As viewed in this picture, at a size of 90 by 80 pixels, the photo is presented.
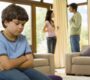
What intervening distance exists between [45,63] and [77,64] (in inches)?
31.6

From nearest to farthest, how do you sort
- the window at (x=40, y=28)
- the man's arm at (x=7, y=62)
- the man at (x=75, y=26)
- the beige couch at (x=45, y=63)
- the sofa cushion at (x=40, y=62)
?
the man's arm at (x=7, y=62) < the sofa cushion at (x=40, y=62) < the beige couch at (x=45, y=63) < the man at (x=75, y=26) < the window at (x=40, y=28)

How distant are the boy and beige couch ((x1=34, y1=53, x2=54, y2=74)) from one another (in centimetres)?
306

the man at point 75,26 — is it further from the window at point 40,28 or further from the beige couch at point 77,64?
the window at point 40,28

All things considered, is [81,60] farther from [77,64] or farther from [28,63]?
[28,63]

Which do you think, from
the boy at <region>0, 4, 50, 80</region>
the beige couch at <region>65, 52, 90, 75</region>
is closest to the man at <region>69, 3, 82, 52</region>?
the beige couch at <region>65, 52, 90, 75</region>

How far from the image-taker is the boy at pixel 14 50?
1.64 meters

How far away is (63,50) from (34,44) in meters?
1.04

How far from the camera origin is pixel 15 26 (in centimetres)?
173

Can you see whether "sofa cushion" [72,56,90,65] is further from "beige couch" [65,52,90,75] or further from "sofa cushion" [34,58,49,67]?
"sofa cushion" [34,58,49,67]

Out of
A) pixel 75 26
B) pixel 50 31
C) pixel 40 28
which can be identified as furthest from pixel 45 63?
pixel 40 28

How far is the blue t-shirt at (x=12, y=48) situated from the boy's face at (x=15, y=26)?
0.07m

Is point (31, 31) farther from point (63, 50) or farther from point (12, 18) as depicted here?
point (12, 18)

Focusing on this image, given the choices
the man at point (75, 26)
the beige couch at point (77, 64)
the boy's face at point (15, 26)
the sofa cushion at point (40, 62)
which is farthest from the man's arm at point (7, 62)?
the man at point (75, 26)

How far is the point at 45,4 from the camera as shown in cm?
705
